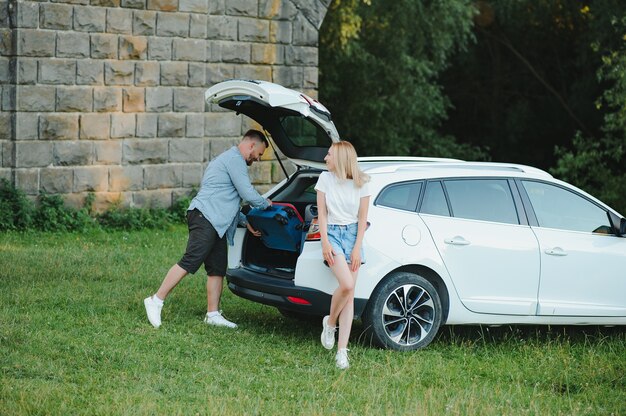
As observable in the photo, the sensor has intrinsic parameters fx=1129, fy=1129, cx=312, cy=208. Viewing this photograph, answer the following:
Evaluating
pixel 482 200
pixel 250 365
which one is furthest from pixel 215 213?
pixel 482 200

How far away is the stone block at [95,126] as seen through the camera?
51.0 feet

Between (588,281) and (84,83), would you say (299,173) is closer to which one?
(588,281)

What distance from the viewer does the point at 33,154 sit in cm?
1516

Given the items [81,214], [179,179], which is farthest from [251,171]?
[81,214]

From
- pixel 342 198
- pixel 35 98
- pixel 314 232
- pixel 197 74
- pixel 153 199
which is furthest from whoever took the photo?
pixel 197 74

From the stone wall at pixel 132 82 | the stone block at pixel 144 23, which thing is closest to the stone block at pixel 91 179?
the stone wall at pixel 132 82

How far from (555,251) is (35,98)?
27.5 ft

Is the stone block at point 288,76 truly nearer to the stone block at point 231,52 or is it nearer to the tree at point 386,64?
the stone block at point 231,52

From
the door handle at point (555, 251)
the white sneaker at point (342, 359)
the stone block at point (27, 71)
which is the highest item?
the stone block at point (27, 71)

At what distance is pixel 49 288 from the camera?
11.0m

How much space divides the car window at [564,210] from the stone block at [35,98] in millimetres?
7936

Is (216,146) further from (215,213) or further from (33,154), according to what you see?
(215,213)

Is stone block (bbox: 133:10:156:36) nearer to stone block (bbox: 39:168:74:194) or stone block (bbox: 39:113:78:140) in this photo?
stone block (bbox: 39:113:78:140)

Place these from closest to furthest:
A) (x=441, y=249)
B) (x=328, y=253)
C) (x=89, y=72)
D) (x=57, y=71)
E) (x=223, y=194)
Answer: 1. (x=328, y=253)
2. (x=441, y=249)
3. (x=223, y=194)
4. (x=57, y=71)
5. (x=89, y=72)
